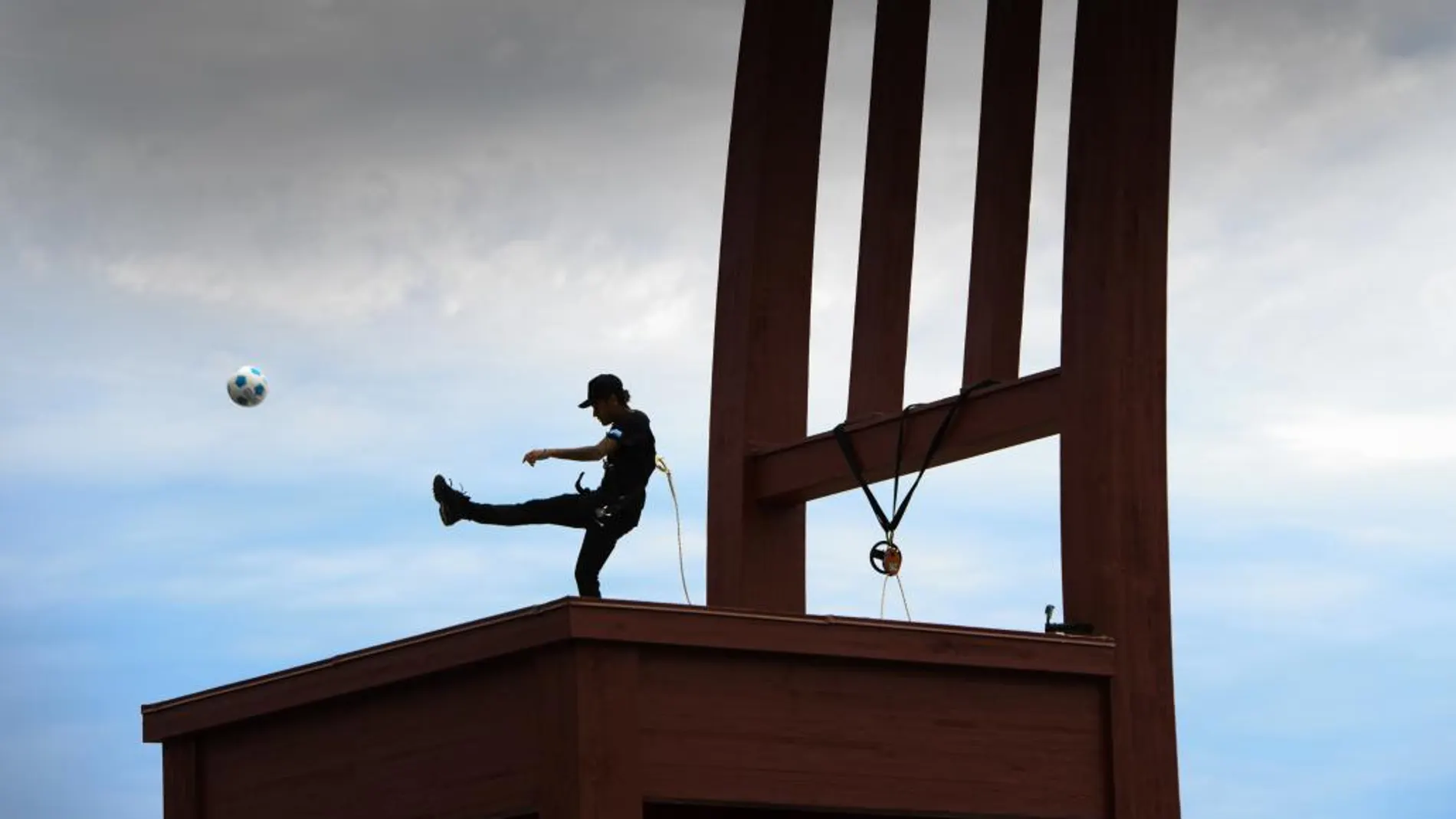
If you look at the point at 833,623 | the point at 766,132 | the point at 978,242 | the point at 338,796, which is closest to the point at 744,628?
the point at 833,623

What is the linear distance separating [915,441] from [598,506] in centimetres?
181

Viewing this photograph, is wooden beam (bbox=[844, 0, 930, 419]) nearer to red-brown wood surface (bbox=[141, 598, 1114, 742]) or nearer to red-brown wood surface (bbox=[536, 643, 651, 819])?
red-brown wood surface (bbox=[141, 598, 1114, 742])

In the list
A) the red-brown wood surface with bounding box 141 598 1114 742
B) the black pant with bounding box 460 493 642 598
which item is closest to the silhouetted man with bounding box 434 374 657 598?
the black pant with bounding box 460 493 642 598

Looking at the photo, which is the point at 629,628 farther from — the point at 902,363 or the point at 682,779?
the point at 902,363

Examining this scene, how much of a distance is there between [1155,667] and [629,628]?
2.89 meters

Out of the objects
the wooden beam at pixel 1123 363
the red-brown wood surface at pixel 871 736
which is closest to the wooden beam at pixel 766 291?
the wooden beam at pixel 1123 363

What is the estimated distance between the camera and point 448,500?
11.9 meters

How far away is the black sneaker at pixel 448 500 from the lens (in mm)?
11852

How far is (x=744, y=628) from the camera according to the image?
10.2 meters

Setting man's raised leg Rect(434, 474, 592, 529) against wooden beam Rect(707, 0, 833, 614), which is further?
wooden beam Rect(707, 0, 833, 614)

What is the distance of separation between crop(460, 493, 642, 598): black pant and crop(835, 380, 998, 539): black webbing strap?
1498 mm

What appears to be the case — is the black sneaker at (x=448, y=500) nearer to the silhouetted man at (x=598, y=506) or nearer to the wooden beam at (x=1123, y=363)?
the silhouetted man at (x=598, y=506)

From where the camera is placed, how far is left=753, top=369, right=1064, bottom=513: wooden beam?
12.0 metres

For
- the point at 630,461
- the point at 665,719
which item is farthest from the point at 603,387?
the point at 665,719
